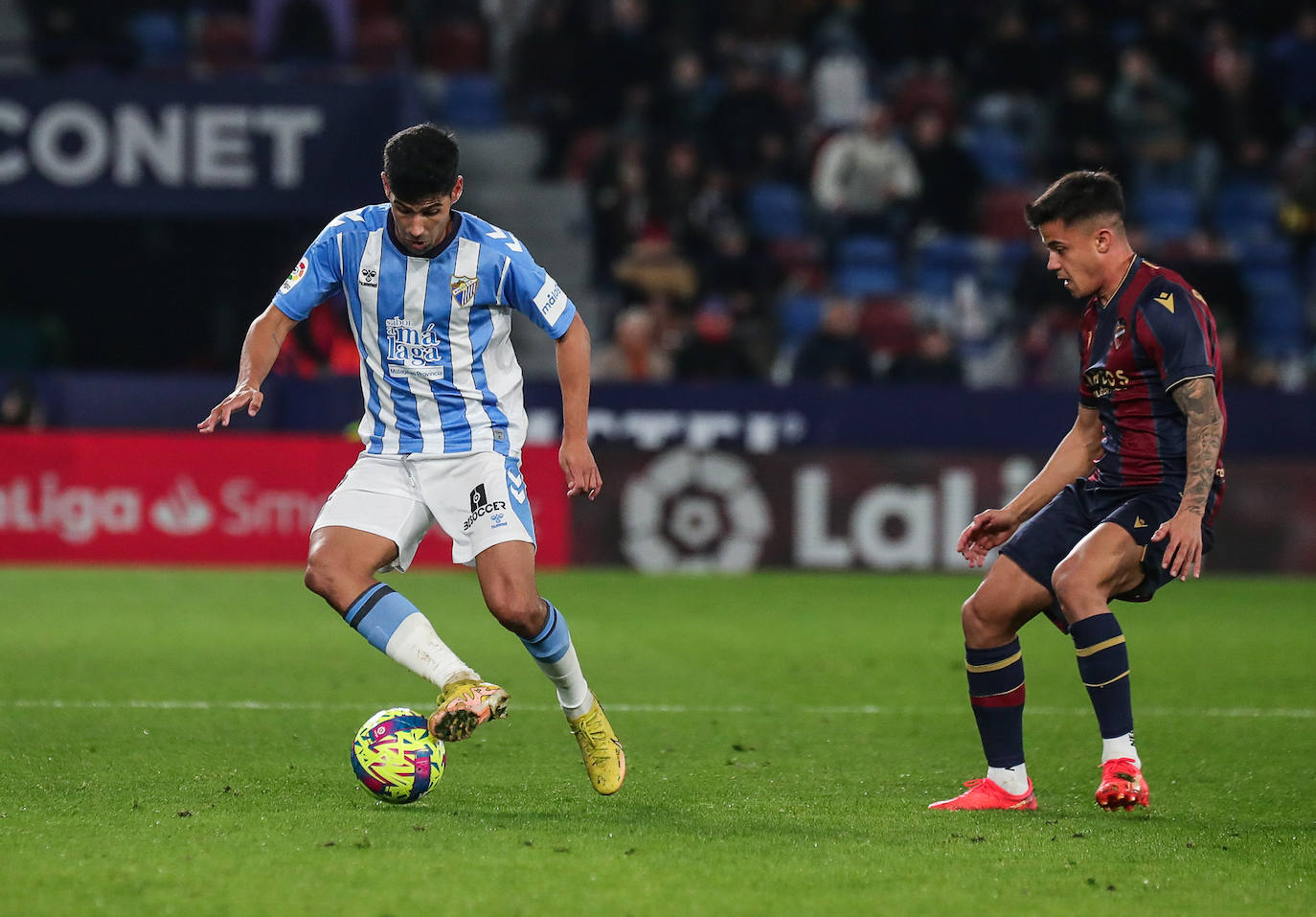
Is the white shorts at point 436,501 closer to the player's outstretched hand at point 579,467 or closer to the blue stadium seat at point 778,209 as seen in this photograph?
the player's outstretched hand at point 579,467

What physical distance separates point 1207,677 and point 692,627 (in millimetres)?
2994

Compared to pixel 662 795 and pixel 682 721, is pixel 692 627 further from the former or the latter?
pixel 662 795

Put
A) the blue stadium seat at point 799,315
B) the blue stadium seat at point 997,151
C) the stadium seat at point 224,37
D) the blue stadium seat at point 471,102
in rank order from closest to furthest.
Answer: the blue stadium seat at point 799,315 → the stadium seat at point 224,37 → the blue stadium seat at point 471,102 → the blue stadium seat at point 997,151

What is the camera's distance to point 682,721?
6.91 meters

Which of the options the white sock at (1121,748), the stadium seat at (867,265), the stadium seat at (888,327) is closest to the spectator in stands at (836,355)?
the stadium seat at (888,327)

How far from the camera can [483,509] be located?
5.36m

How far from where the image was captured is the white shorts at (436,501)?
5.33 metres

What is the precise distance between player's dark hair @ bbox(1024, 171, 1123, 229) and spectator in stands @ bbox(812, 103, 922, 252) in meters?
11.1

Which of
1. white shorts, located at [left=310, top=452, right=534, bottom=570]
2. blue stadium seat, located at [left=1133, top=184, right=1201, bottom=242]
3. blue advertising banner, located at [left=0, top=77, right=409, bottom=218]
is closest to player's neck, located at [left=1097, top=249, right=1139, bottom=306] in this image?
white shorts, located at [left=310, top=452, right=534, bottom=570]

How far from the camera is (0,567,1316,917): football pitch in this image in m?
4.17

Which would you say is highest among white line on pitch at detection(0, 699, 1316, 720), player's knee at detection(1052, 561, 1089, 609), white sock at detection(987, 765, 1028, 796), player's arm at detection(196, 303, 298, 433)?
player's arm at detection(196, 303, 298, 433)

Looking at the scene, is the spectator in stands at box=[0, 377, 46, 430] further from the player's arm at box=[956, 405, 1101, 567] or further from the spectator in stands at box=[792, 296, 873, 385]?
the player's arm at box=[956, 405, 1101, 567]

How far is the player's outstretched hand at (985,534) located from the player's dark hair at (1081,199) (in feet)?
3.15

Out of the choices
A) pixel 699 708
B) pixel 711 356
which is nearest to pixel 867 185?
pixel 711 356
